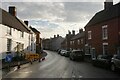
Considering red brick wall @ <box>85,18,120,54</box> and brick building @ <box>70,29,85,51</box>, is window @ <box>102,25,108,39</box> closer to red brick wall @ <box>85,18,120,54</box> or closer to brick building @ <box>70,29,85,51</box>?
red brick wall @ <box>85,18,120,54</box>

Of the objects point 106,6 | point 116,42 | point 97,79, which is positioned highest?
point 106,6

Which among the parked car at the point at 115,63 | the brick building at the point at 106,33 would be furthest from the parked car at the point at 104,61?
the brick building at the point at 106,33

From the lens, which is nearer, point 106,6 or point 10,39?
point 10,39

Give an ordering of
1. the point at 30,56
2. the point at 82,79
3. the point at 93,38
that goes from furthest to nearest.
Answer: the point at 93,38 → the point at 30,56 → the point at 82,79

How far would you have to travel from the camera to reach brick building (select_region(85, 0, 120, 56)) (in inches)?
1161

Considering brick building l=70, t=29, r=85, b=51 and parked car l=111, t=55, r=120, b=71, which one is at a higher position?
brick building l=70, t=29, r=85, b=51

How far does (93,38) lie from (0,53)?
54.2 feet

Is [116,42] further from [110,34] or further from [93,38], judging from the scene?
[93,38]

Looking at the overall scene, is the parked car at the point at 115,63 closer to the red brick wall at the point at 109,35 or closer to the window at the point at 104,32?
the red brick wall at the point at 109,35

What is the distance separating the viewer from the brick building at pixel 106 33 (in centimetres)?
2948

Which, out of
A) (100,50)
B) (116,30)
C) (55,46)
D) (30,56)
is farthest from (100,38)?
(55,46)

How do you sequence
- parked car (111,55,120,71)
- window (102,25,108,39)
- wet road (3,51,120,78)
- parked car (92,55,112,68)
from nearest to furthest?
1. wet road (3,51,120,78)
2. parked car (111,55,120,71)
3. parked car (92,55,112,68)
4. window (102,25,108,39)

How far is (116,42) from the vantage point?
95.5 ft

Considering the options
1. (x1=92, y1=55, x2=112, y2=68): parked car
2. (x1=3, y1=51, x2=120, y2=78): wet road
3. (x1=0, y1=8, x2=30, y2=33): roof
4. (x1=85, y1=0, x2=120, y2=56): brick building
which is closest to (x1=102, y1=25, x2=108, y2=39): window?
(x1=85, y1=0, x2=120, y2=56): brick building
